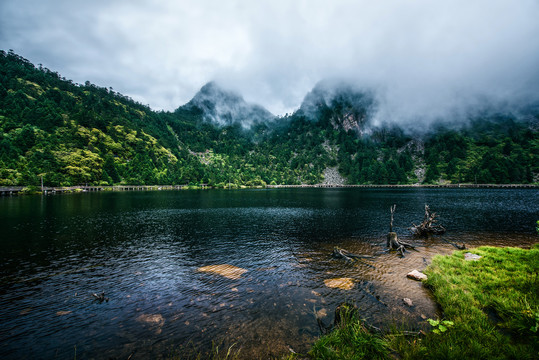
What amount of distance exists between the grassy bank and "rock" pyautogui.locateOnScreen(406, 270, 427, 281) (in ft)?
6.43

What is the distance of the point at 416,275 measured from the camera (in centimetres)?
1802

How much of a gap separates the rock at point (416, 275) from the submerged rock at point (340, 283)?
16.0 ft

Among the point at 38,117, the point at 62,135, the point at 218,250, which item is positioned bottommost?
the point at 218,250

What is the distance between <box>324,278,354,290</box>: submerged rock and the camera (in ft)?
55.0

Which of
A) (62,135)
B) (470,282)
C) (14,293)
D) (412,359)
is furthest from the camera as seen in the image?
(62,135)

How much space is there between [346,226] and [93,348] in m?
35.9

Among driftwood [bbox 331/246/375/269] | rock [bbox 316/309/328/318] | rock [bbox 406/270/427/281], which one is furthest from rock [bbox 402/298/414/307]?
driftwood [bbox 331/246/375/269]

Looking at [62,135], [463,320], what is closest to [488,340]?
[463,320]

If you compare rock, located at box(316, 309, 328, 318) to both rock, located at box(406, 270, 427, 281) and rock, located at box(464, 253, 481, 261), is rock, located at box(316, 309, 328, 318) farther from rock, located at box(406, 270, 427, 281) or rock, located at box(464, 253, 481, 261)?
rock, located at box(464, 253, 481, 261)

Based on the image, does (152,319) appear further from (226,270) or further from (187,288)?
(226,270)

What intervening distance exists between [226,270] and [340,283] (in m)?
10.1

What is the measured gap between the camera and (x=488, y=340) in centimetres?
852

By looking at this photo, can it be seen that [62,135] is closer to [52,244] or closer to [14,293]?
[52,244]

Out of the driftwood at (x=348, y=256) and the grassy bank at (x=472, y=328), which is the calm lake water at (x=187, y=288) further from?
the grassy bank at (x=472, y=328)
